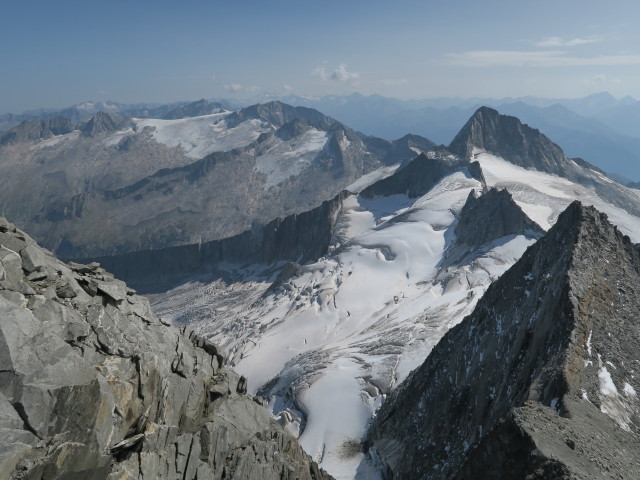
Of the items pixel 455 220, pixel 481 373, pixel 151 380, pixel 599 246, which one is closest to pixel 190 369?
pixel 151 380

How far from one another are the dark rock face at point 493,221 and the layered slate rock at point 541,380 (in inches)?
3258

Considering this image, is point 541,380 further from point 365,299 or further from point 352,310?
point 365,299

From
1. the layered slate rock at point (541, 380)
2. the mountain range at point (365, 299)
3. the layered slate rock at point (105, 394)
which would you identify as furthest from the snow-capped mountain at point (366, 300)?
the layered slate rock at point (105, 394)

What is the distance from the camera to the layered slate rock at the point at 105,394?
64.8 feet

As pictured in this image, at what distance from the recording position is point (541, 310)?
40562mm

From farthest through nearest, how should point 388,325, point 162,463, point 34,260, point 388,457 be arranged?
point 388,325 → point 388,457 → point 34,260 → point 162,463

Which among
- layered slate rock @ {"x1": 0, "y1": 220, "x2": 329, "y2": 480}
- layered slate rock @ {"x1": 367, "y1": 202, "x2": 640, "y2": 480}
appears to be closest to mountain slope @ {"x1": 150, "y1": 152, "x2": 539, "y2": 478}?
layered slate rock @ {"x1": 367, "y1": 202, "x2": 640, "y2": 480}

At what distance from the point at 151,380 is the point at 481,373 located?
29.1 m

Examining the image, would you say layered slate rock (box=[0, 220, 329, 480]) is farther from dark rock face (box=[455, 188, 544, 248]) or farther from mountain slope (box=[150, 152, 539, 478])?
dark rock face (box=[455, 188, 544, 248])

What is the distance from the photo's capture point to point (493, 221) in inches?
5285

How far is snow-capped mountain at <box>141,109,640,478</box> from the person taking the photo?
251 feet

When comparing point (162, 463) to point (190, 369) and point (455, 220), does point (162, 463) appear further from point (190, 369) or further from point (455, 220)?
point (455, 220)

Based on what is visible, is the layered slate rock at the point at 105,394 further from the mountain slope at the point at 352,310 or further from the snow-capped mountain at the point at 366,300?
the mountain slope at the point at 352,310

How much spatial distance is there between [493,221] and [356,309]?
145 feet
